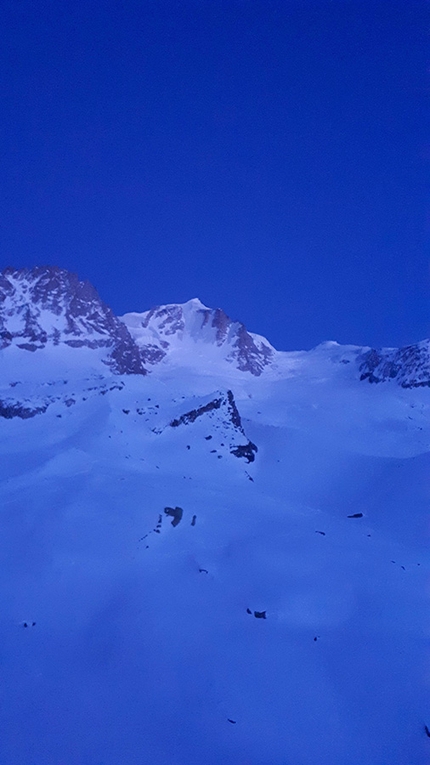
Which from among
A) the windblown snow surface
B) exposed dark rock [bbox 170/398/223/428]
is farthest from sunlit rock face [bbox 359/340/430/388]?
the windblown snow surface

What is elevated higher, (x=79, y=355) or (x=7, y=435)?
(x=79, y=355)

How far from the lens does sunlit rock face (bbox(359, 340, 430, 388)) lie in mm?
68000

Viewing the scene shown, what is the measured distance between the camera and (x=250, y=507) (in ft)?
57.8

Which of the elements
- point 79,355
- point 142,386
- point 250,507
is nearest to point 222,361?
point 79,355

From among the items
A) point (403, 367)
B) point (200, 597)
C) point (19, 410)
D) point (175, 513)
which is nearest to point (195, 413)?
point (19, 410)

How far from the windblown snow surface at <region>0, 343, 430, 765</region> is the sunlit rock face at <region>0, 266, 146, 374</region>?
178ft

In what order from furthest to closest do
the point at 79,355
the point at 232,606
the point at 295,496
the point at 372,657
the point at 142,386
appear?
the point at 79,355 < the point at 142,386 < the point at 295,496 < the point at 232,606 < the point at 372,657

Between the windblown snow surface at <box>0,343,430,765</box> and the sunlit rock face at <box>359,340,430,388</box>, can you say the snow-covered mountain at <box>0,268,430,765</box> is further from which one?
the sunlit rock face at <box>359,340,430,388</box>

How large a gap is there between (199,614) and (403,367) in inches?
2641

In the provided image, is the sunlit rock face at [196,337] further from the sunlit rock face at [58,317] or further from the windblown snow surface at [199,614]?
the windblown snow surface at [199,614]

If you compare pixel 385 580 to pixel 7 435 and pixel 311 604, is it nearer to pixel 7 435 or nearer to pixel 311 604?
pixel 311 604

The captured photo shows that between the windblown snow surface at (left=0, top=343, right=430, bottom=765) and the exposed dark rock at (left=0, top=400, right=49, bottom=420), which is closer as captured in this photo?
the windblown snow surface at (left=0, top=343, right=430, bottom=765)

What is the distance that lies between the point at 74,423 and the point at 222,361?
69.6 m

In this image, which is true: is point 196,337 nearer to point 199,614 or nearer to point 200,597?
point 200,597
